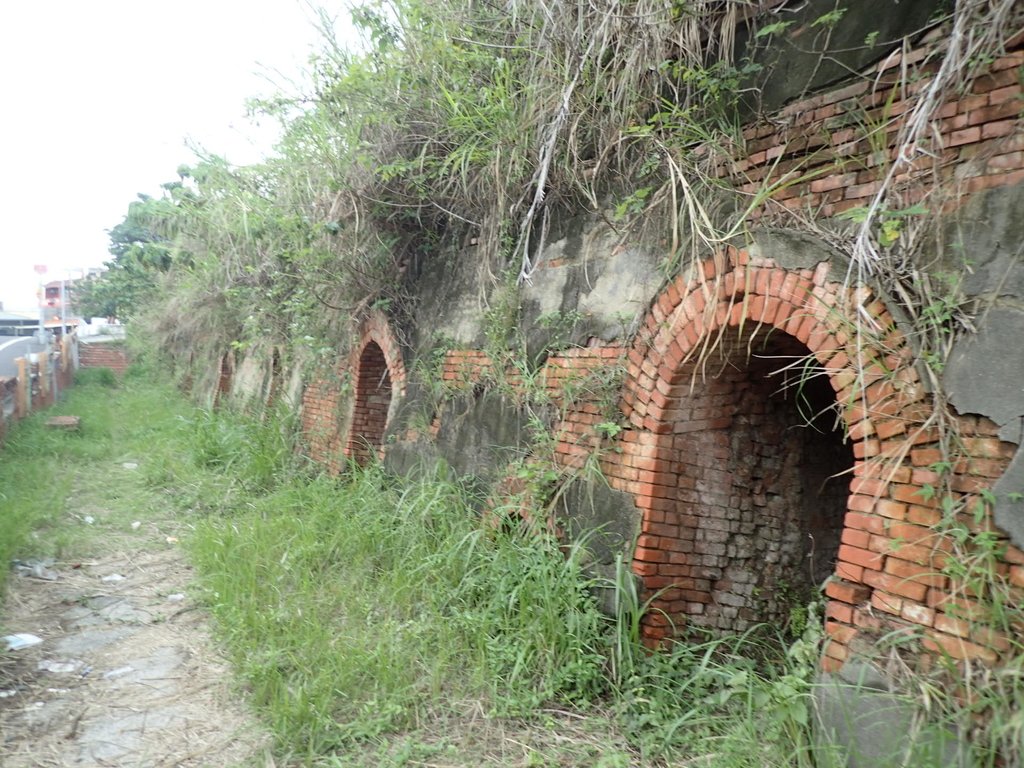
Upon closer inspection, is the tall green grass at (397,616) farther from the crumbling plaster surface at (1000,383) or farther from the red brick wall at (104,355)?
the red brick wall at (104,355)

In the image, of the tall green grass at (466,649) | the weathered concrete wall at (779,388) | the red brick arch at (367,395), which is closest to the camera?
the weathered concrete wall at (779,388)

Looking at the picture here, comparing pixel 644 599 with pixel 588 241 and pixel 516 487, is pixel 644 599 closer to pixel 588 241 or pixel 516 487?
pixel 516 487

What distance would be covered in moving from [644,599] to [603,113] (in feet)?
8.35

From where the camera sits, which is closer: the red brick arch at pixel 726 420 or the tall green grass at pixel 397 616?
the red brick arch at pixel 726 420

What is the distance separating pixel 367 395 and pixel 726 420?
4.30m

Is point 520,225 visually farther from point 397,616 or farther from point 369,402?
point 369,402

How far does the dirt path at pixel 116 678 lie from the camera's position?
3.22m

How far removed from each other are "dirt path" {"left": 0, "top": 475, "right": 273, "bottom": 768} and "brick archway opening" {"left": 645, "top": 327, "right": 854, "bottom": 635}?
215cm

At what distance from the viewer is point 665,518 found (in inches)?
143

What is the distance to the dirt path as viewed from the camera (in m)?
3.22

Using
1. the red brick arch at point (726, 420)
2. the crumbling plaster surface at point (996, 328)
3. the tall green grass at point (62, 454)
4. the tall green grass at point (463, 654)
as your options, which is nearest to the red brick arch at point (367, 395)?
the tall green grass at point (463, 654)

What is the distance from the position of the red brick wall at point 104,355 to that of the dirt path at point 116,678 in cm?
1834

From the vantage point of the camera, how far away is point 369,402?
7258mm

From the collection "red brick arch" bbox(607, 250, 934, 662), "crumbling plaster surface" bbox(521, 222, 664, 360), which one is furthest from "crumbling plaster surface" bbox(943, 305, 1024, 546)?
"crumbling plaster surface" bbox(521, 222, 664, 360)
